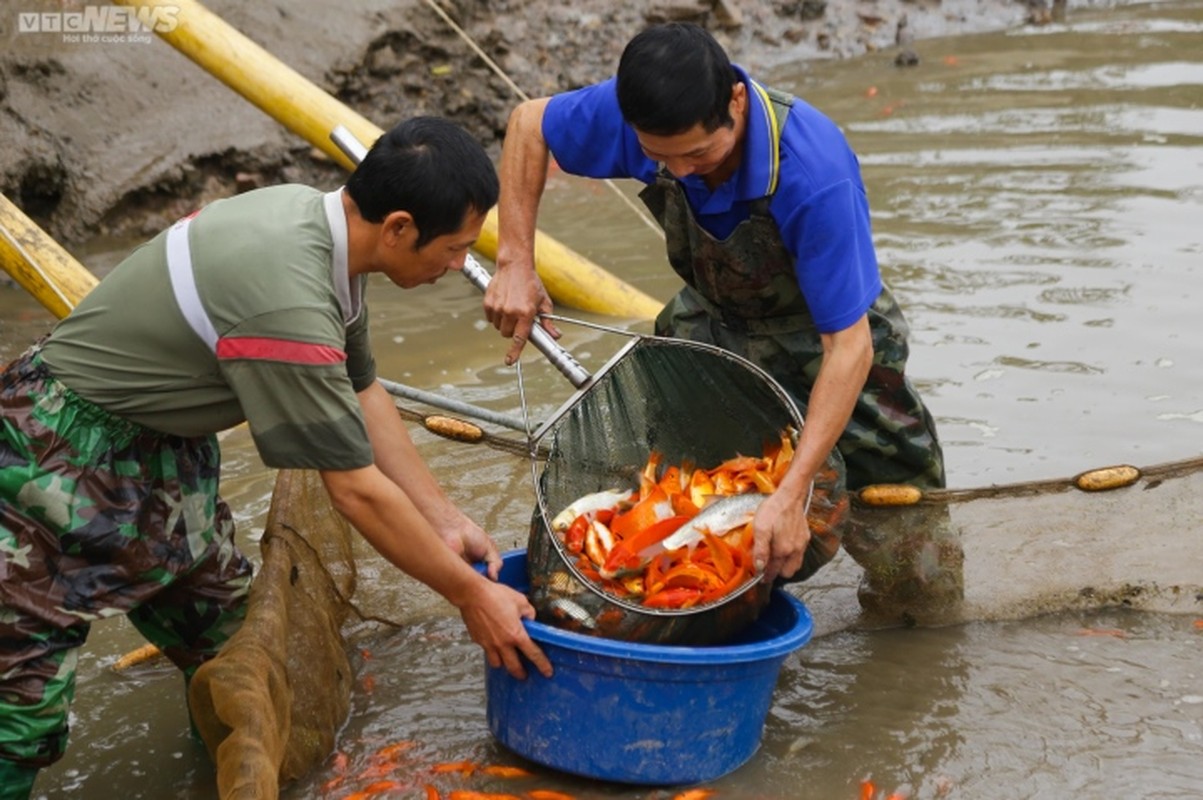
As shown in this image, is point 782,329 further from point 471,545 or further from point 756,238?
point 471,545

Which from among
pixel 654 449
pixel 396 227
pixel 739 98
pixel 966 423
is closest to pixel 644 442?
pixel 654 449

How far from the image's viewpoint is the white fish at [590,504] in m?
3.91

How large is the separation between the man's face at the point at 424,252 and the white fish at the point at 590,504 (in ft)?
2.77

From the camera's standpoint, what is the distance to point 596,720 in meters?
3.57

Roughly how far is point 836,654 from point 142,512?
2094 millimetres

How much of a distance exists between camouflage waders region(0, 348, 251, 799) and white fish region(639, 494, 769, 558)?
3.77 feet

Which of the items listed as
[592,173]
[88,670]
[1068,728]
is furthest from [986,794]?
[88,670]

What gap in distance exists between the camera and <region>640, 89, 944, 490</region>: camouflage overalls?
3967 mm

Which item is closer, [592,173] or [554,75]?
[592,173]

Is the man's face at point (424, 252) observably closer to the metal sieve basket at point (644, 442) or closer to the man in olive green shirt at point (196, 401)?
the man in olive green shirt at point (196, 401)

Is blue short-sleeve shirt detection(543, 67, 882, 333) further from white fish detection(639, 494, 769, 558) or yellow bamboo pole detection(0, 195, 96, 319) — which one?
yellow bamboo pole detection(0, 195, 96, 319)

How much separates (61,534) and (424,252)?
3.26 feet

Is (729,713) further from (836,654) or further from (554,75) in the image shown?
(554,75)

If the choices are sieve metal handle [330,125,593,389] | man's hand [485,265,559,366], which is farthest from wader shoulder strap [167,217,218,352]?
man's hand [485,265,559,366]
